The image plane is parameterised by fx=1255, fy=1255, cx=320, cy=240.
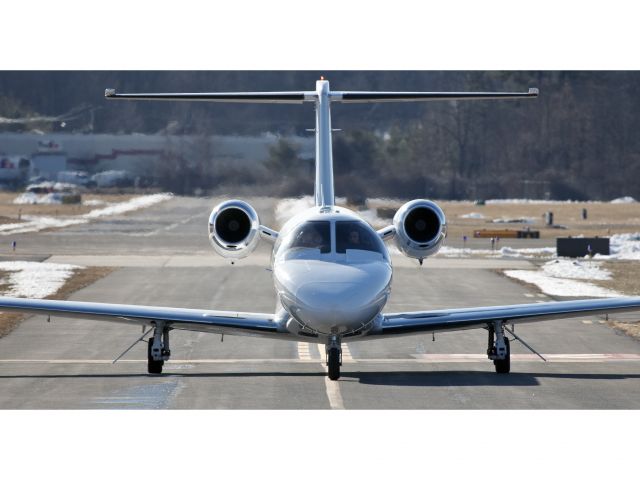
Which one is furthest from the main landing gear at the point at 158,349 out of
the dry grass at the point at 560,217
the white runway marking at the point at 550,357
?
the dry grass at the point at 560,217

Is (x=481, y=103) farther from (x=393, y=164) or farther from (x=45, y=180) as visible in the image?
(x=45, y=180)

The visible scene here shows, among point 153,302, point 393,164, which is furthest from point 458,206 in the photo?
point 153,302

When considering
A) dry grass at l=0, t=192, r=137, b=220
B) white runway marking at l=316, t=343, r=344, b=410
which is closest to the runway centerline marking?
white runway marking at l=316, t=343, r=344, b=410

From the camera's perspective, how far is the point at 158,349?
922 inches

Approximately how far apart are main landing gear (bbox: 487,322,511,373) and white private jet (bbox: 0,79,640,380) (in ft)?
0.06

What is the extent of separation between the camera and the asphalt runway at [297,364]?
20.5 meters

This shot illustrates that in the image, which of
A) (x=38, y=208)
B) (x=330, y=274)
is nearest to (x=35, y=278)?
(x=38, y=208)

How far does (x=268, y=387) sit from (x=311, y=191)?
2612cm

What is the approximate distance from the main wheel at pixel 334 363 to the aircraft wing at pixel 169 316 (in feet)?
4.09

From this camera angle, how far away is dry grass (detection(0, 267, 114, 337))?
107 ft

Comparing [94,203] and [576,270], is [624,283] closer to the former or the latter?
[576,270]

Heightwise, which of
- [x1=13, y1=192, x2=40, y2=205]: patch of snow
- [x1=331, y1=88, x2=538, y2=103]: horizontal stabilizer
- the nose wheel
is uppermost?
[x1=331, y1=88, x2=538, y2=103]: horizontal stabilizer

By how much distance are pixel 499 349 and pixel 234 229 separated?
5.62 metres

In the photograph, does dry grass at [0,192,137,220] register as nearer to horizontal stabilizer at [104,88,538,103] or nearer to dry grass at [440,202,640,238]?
dry grass at [440,202,640,238]
